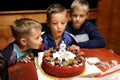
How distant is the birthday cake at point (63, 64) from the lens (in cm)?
121

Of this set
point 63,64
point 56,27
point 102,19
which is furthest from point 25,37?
point 102,19

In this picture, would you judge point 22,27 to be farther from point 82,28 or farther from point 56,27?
point 82,28

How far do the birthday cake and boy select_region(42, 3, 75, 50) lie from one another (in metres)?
0.39

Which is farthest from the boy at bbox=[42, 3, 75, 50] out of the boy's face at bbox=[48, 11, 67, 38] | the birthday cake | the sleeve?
the birthday cake

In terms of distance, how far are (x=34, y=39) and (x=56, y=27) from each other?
22cm

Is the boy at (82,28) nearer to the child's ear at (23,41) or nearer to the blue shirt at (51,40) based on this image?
the blue shirt at (51,40)

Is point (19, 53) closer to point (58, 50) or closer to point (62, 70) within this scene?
point (58, 50)

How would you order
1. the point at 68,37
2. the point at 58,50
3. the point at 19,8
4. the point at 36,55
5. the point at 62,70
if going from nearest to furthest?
1. the point at 62,70
2. the point at 58,50
3. the point at 36,55
4. the point at 68,37
5. the point at 19,8

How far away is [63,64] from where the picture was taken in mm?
1224

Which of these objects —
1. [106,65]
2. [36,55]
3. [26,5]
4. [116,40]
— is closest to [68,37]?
[36,55]

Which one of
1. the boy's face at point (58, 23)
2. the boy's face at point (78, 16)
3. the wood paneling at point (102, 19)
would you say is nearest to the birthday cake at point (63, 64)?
the boy's face at point (58, 23)

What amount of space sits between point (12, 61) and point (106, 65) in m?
0.61

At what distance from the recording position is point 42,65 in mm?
1340

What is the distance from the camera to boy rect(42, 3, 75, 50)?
168 cm
